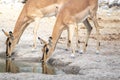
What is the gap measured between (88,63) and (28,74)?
2.01 metres

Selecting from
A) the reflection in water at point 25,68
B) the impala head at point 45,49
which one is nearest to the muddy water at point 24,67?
the reflection in water at point 25,68

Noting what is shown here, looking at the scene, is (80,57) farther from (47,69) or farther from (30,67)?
(30,67)

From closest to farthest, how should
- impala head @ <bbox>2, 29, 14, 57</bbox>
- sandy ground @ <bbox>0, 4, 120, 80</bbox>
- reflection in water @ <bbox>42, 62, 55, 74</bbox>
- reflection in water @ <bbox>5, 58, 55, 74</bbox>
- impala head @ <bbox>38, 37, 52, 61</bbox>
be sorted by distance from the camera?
sandy ground @ <bbox>0, 4, 120, 80</bbox>, reflection in water @ <bbox>42, 62, 55, 74</bbox>, reflection in water @ <bbox>5, 58, 55, 74</bbox>, impala head @ <bbox>38, 37, 52, 61</bbox>, impala head @ <bbox>2, 29, 14, 57</bbox>

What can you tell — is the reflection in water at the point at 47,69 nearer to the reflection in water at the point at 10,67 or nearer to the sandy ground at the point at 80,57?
the sandy ground at the point at 80,57

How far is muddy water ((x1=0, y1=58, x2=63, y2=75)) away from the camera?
33.1 feet

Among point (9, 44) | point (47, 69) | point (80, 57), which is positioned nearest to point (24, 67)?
point (47, 69)

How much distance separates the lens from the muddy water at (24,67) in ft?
33.1

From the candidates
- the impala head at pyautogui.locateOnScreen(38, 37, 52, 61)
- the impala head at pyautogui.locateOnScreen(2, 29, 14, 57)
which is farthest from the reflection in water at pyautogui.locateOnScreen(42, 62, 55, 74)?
the impala head at pyautogui.locateOnScreen(2, 29, 14, 57)

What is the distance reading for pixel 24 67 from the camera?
10570 mm

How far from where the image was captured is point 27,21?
12539mm

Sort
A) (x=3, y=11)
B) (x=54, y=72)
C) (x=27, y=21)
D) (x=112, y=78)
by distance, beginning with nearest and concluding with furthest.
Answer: (x=112, y=78)
(x=54, y=72)
(x=27, y=21)
(x=3, y=11)

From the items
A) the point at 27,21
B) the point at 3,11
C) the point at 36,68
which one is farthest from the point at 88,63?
the point at 3,11

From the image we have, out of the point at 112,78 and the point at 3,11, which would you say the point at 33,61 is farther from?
the point at 3,11

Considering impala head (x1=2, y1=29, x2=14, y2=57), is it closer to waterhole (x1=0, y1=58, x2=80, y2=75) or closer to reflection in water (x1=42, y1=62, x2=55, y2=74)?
waterhole (x1=0, y1=58, x2=80, y2=75)
